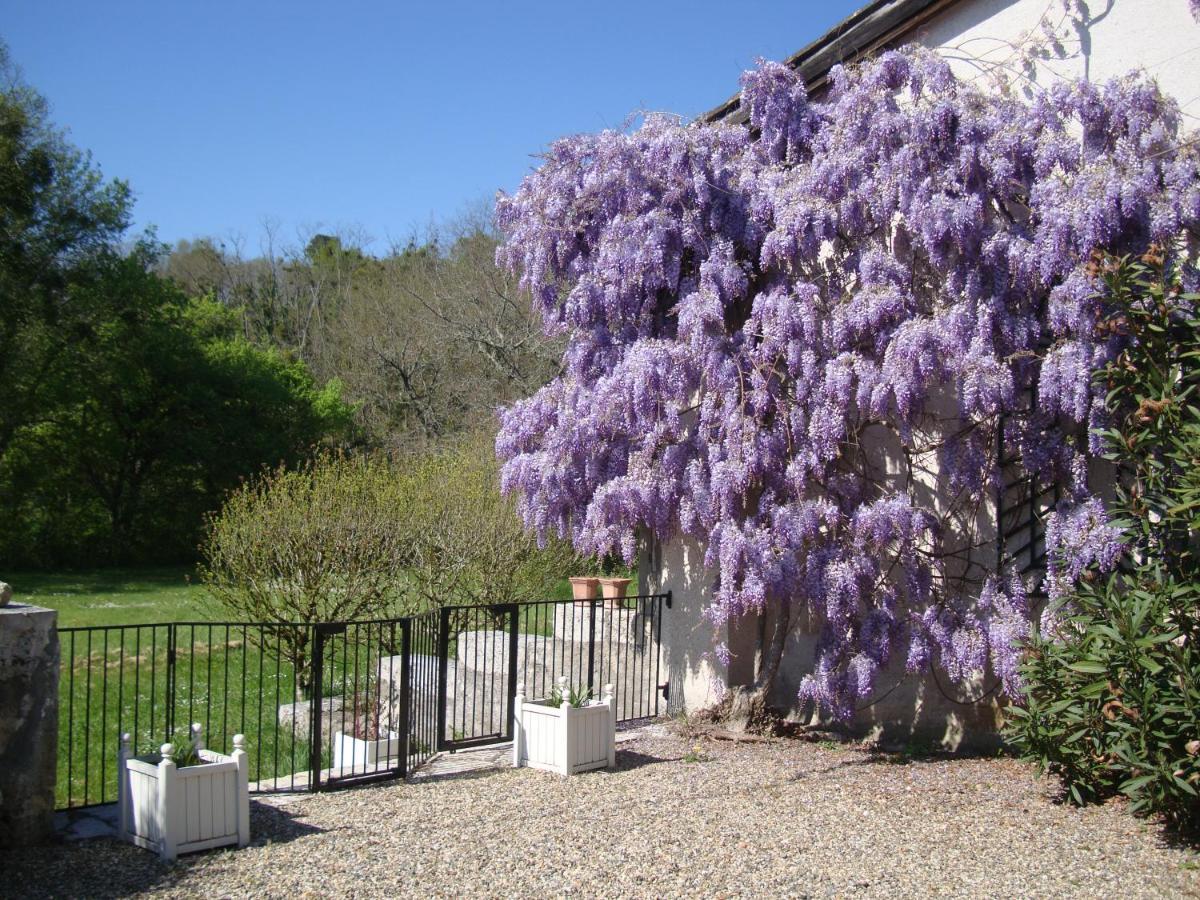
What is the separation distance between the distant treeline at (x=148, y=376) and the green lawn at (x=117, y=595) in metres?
2.00

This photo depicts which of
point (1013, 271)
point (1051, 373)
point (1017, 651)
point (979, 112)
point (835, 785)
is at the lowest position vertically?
point (835, 785)

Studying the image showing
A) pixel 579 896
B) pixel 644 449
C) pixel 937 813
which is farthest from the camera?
pixel 644 449

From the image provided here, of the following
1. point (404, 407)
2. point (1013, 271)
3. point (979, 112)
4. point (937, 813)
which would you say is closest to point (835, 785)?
point (937, 813)

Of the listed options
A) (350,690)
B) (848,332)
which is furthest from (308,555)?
(848,332)

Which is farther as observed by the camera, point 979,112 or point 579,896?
point 979,112

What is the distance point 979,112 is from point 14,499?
23753mm

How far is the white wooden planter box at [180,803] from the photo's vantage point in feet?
17.6

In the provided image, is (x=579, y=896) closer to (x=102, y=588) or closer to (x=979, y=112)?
(x=979, y=112)

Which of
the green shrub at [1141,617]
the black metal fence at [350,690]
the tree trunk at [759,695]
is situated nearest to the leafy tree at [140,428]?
the black metal fence at [350,690]

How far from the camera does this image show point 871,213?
8.07 metres

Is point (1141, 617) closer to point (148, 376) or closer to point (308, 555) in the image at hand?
point (308, 555)

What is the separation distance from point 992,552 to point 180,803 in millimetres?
5731

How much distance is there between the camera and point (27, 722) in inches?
210

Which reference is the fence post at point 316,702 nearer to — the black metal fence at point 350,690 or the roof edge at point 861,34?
the black metal fence at point 350,690
